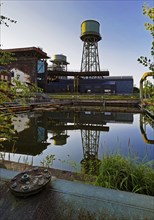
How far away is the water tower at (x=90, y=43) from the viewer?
3897cm

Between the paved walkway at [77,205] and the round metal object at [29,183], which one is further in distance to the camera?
the round metal object at [29,183]

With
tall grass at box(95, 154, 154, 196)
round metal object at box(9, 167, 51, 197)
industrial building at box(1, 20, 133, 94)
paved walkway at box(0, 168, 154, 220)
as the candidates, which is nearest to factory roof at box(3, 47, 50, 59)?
industrial building at box(1, 20, 133, 94)

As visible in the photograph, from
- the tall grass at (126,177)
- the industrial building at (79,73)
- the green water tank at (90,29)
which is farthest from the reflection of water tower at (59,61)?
the tall grass at (126,177)

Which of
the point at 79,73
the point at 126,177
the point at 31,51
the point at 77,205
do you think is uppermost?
the point at 31,51

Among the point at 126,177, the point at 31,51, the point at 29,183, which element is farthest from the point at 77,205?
the point at 31,51

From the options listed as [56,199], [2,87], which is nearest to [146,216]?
[56,199]

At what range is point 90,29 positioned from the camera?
38.9 metres

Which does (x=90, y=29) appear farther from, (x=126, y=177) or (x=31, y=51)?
(x=126, y=177)

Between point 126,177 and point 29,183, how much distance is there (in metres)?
1.33

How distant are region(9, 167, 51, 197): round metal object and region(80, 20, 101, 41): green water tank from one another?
42.5 m

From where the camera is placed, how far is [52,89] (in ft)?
130

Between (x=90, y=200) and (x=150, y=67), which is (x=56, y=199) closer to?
(x=90, y=200)

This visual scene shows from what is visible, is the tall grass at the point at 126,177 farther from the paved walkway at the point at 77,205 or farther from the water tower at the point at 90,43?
the water tower at the point at 90,43

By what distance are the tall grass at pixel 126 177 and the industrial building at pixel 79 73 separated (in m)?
30.6
